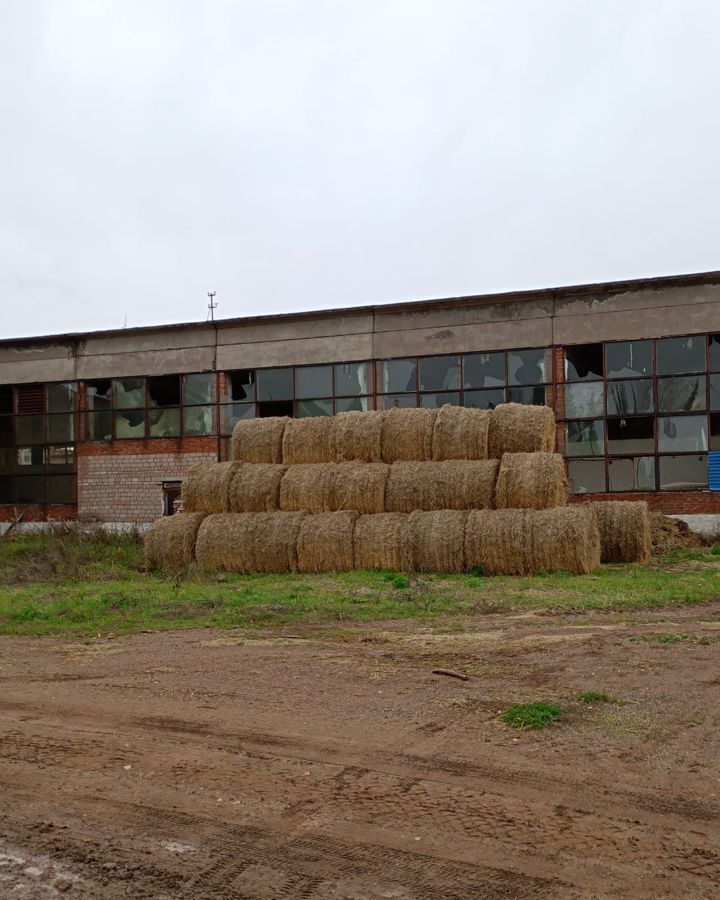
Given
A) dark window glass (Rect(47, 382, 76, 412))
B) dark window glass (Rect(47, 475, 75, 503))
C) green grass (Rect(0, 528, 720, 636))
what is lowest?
green grass (Rect(0, 528, 720, 636))

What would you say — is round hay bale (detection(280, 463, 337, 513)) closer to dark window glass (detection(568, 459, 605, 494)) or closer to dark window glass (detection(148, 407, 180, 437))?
dark window glass (detection(568, 459, 605, 494))

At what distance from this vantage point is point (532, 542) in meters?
13.6

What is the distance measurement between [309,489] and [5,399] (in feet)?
56.3

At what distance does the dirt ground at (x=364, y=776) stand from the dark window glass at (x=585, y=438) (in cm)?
1472

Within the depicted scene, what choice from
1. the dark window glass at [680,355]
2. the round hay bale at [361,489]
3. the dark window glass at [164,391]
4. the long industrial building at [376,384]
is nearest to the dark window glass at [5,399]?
the long industrial building at [376,384]

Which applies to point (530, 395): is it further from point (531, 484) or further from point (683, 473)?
point (531, 484)

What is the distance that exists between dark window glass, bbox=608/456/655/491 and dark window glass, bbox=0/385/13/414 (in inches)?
775

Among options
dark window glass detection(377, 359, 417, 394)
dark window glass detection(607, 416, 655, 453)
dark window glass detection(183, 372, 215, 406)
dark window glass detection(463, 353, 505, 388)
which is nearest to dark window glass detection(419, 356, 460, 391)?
dark window glass detection(463, 353, 505, 388)

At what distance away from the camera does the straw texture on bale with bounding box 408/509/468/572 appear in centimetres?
1392

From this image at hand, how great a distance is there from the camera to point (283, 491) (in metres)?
15.7

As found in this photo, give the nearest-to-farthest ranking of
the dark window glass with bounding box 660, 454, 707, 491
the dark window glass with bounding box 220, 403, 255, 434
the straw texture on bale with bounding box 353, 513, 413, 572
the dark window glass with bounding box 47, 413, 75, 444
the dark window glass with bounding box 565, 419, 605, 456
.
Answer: the straw texture on bale with bounding box 353, 513, 413, 572 < the dark window glass with bounding box 660, 454, 707, 491 < the dark window glass with bounding box 565, 419, 605, 456 < the dark window glass with bounding box 220, 403, 255, 434 < the dark window glass with bounding box 47, 413, 75, 444

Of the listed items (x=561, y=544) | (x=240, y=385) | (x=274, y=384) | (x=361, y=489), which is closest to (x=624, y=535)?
(x=561, y=544)

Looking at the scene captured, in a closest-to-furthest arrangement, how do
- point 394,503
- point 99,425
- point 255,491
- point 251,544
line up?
point 251,544 → point 394,503 → point 255,491 → point 99,425

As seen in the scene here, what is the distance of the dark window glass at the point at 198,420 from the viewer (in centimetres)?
2580
